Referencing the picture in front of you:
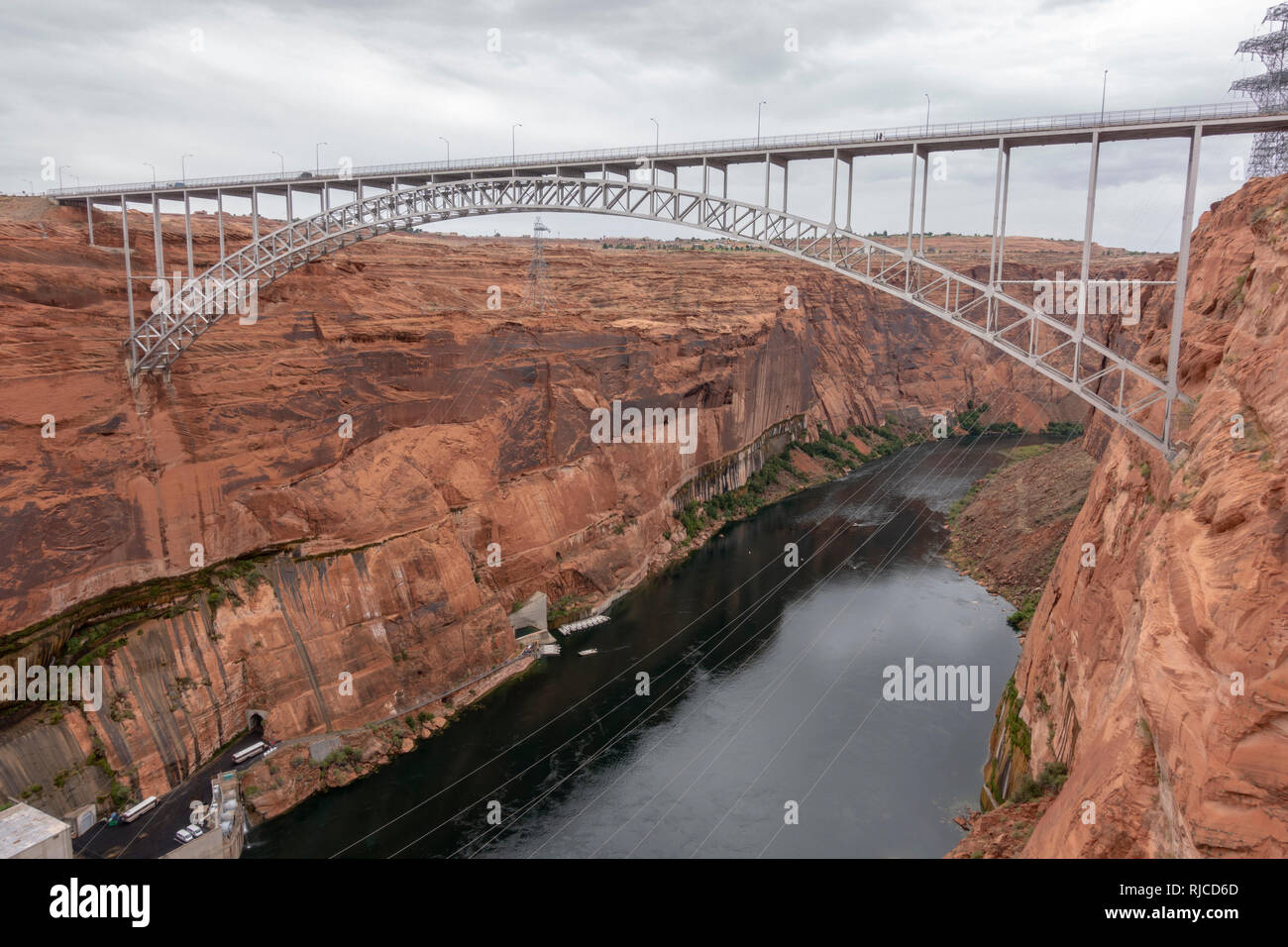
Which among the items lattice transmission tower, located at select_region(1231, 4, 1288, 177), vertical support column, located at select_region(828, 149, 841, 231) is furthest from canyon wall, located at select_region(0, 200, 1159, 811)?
lattice transmission tower, located at select_region(1231, 4, 1288, 177)

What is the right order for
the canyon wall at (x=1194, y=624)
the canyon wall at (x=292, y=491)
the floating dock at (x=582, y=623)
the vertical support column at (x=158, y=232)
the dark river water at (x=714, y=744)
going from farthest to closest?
the floating dock at (x=582, y=623) < the vertical support column at (x=158, y=232) < the dark river water at (x=714, y=744) < the canyon wall at (x=292, y=491) < the canyon wall at (x=1194, y=624)

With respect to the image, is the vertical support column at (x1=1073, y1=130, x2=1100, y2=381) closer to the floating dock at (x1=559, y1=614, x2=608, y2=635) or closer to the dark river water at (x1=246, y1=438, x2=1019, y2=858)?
the dark river water at (x1=246, y1=438, x2=1019, y2=858)

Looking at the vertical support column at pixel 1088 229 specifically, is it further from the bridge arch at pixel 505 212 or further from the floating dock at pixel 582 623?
the floating dock at pixel 582 623

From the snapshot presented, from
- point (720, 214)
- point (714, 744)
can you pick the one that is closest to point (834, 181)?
point (720, 214)

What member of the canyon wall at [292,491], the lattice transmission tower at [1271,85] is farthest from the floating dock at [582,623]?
the lattice transmission tower at [1271,85]
